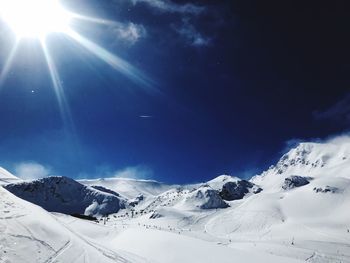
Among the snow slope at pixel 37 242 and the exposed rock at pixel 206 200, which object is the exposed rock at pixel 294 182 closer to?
the exposed rock at pixel 206 200

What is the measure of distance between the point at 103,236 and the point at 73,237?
12.2 m

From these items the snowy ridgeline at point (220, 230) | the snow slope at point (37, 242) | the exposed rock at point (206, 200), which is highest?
the exposed rock at point (206, 200)

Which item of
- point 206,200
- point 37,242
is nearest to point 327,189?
point 206,200

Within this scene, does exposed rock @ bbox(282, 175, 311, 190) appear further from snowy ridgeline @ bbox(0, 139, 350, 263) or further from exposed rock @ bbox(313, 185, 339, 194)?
exposed rock @ bbox(313, 185, 339, 194)

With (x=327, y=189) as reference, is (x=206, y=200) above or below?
below

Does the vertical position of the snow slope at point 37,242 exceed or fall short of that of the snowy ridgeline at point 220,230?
it falls short

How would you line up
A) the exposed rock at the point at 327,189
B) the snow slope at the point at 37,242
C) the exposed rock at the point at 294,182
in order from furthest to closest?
the exposed rock at the point at 294,182
the exposed rock at the point at 327,189
the snow slope at the point at 37,242

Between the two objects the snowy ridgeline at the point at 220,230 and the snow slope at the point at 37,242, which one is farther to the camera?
the snowy ridgeline at the point at 220,230

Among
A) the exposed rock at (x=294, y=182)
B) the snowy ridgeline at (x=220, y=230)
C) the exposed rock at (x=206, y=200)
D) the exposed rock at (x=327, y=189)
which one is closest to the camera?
the snowy ridgeline at (x=220, y=230)

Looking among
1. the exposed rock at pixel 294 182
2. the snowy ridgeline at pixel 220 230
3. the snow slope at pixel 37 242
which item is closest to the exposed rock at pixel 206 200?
the snowy ridgeline at pixel 220 230

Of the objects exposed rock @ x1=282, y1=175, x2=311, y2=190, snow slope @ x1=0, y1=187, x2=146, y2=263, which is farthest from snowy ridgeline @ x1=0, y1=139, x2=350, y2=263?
exposed rock @ x1=282, y1=175, x2=311, y2=190

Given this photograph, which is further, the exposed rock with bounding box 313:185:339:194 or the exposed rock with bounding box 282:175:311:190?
the exposed rock with bounding box 282:175:311:190

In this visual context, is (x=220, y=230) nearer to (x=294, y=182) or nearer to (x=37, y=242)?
(x=37, y=242)

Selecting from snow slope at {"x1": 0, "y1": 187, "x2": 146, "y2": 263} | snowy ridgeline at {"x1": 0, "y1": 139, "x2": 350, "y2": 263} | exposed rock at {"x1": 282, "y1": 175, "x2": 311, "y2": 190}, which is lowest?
snow slope at {"x1": 0, "y1": 187, "x2": 146, "y2": 263}
